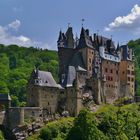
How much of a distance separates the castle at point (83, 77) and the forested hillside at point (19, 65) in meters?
28.3

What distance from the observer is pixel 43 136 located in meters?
76.9

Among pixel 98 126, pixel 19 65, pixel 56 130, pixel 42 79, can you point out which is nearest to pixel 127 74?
pixel 98 126

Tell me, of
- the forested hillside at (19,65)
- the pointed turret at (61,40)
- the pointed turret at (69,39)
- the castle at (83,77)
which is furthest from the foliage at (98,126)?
the forested hillside at (19,65)

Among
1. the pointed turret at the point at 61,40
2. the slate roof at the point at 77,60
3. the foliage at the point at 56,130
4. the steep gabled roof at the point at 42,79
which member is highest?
the pointed turret at the point at 61,40

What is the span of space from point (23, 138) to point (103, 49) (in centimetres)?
2724

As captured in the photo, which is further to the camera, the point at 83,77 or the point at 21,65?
the point at 21,65

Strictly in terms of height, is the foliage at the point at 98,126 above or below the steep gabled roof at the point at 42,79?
below

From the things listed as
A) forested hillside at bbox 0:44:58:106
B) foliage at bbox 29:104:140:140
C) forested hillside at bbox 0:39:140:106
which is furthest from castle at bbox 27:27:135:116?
forested hillside at bbox 0:44:58:106

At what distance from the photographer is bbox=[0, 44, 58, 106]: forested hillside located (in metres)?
128

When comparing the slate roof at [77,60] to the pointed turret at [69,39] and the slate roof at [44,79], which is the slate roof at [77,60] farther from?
the slate roof at [44,79]

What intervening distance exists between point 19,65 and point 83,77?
3135 inches

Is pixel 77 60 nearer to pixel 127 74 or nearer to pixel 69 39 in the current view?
pixel 69 39

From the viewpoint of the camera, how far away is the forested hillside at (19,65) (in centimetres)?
12775

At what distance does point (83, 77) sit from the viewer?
90.2m
